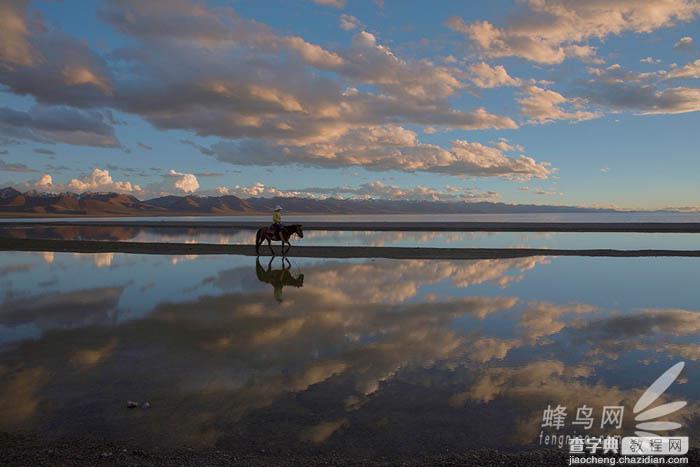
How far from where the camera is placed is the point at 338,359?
9.15 m

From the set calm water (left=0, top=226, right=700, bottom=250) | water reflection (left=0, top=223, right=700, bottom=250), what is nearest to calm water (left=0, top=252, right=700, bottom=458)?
calm water (left=0, top=226, right=700, bottom=250)

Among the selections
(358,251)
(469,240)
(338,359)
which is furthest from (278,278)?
(469,240)

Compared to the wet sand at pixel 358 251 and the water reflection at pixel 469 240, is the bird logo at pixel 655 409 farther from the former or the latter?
the water reflection at pixel 469 240

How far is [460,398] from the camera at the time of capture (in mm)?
7270

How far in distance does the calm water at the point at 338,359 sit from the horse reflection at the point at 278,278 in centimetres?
28

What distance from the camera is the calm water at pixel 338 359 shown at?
6.34m

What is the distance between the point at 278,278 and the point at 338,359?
1180 centimetres

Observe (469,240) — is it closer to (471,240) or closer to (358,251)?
(471,240)

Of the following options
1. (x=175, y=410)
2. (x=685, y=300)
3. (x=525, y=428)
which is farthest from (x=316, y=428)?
(x=685, y=300)

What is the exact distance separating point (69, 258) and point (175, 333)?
22.6 m

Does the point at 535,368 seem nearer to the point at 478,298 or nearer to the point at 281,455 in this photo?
the point at 281,455

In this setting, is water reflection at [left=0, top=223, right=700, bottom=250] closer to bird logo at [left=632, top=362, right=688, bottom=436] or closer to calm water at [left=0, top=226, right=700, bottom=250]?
calm water at [left=0, top=226, right=700, bottom=250]

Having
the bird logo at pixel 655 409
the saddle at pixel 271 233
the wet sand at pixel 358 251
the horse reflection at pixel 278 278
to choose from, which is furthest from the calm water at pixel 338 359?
the saddle at pixel 271 233

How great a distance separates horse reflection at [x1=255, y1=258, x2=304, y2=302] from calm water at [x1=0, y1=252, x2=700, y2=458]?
0.92 ft
